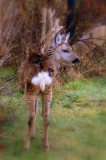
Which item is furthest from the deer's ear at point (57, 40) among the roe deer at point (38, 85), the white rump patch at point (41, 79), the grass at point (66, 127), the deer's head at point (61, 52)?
the white rump patch at point (41, 79)

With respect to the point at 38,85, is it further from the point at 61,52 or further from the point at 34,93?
the point at 61,52

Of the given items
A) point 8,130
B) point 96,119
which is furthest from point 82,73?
point 8,130

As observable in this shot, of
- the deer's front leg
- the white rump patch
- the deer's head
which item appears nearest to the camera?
the white rump patch

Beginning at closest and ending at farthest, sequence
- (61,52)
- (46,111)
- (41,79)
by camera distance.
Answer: (41,79)
(46,111)
(61,52)

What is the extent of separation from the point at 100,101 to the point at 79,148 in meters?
3.88

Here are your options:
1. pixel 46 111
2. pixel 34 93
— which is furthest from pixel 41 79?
pixel 46 111

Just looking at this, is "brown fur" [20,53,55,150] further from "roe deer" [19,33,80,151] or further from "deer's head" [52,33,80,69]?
"deer's head" [52,33,80,69]

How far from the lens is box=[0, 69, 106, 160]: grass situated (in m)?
5.53

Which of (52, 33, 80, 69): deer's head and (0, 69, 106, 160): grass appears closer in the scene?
(0, 69, 106, 160): grass

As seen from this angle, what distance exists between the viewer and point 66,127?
7.29 meters

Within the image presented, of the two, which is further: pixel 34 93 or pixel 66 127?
pixel 66 127

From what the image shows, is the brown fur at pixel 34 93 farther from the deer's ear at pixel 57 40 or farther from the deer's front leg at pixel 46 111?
the deer's ear at pixel 57 40

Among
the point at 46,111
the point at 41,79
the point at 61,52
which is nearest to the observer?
the point at 41,79

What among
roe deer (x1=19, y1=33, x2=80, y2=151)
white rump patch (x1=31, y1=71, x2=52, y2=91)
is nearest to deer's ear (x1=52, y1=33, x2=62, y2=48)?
roe deer (x1=19, y1=33, x2=80, y2=151)
